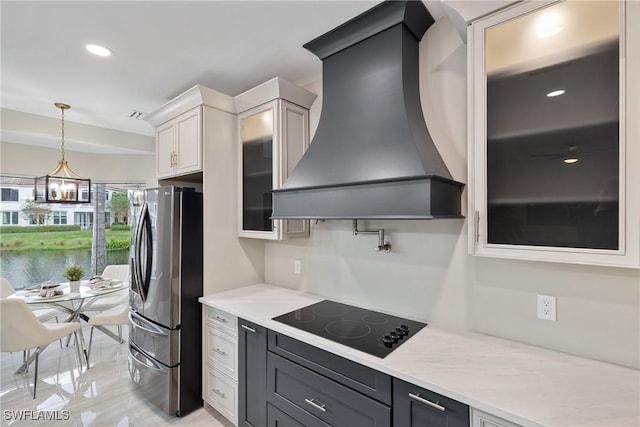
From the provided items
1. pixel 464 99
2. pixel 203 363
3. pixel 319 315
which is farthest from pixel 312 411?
pixel 464 99

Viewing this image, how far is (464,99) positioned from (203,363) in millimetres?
2652

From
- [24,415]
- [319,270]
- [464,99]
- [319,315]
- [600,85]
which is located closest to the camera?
[600,85]

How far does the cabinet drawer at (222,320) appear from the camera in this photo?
6.87 ft

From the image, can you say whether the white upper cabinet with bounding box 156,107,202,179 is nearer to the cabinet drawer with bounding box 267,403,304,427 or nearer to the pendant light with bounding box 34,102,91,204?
the pendant light with bounding box 34,102,91,204

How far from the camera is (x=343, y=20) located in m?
1.76

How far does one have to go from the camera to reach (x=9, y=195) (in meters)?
3.88

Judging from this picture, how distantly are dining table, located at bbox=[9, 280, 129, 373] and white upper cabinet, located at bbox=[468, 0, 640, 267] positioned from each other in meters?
3.56

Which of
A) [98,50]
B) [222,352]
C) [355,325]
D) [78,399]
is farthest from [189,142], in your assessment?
[78,399]

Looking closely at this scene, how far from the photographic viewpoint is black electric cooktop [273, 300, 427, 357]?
1.51m

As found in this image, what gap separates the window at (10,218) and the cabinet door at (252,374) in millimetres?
4029

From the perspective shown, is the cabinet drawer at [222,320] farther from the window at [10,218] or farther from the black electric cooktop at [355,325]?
the window at [10,218]

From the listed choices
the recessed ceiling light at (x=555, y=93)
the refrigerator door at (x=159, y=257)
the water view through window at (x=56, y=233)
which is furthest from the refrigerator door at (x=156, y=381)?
the recessed ceiling light at (x=555, y=93)

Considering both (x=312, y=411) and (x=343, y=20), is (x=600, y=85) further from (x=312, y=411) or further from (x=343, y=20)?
(x=312, y=411)

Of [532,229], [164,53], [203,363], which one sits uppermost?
[164,53]
